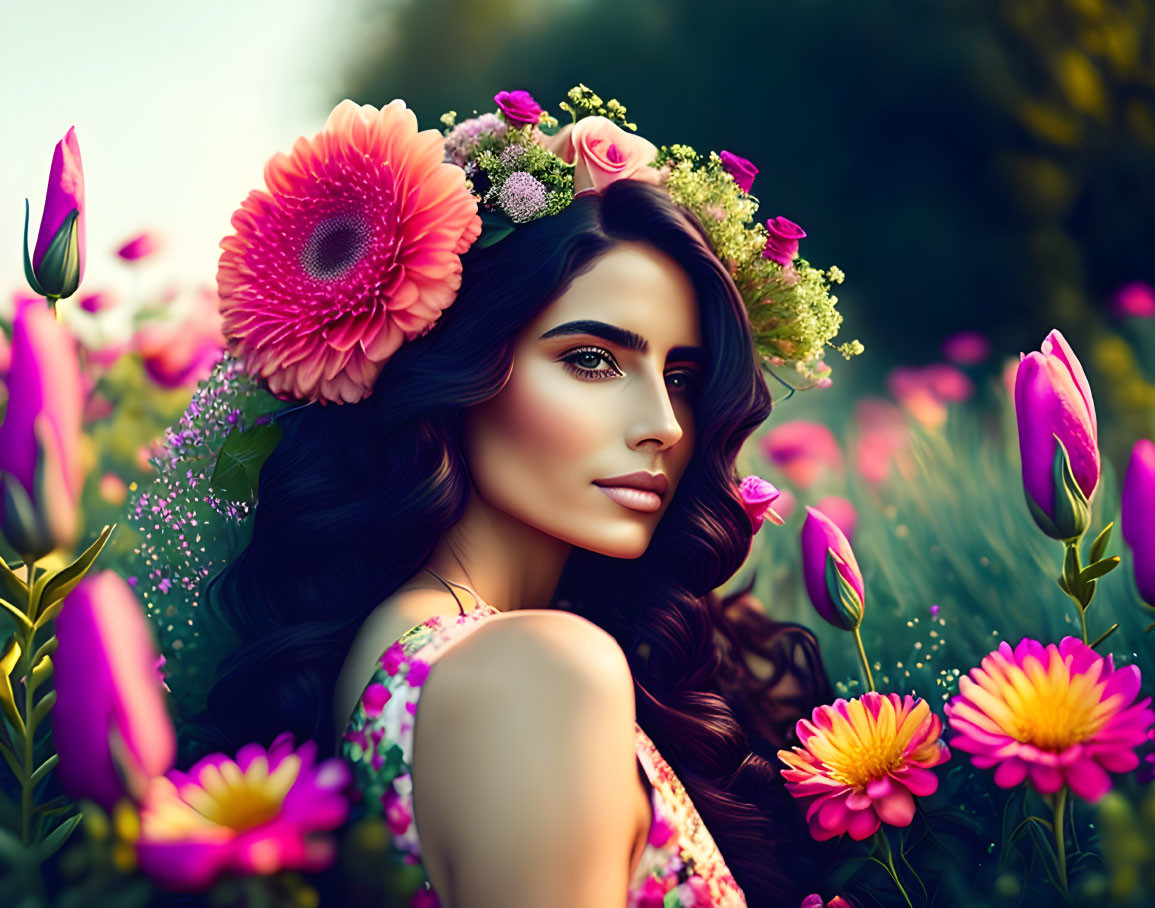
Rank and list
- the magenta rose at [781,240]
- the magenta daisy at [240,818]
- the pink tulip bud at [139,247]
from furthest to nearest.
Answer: the pink tulip bud at [139,247]
the magenta rose at [781,240]
the magenta daisy at [240,818]

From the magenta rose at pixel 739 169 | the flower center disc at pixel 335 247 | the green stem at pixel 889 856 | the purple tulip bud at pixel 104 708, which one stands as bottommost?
the green stem at pixel 889 856

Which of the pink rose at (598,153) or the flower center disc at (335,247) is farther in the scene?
the pink rose at (598,153)

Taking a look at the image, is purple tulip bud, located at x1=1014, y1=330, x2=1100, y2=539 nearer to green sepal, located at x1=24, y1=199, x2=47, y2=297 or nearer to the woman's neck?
A: the woman's neck

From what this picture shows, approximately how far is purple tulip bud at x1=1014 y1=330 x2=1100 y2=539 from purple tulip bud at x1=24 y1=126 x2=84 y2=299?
3.65ft

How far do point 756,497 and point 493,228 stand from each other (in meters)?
0.60

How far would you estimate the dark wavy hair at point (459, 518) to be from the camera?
58.0 inches

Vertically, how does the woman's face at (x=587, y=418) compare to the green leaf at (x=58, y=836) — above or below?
above

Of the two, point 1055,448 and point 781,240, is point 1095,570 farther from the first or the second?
point 781,240

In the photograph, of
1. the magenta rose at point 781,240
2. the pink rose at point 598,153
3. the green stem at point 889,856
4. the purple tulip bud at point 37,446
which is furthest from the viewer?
the magenta rose at point 781,240

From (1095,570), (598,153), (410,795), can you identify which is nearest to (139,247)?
(598,153)

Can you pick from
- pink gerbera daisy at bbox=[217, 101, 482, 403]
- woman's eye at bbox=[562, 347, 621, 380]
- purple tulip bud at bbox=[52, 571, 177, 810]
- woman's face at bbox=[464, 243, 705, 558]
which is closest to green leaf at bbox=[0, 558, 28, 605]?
purple tulip bud at bbox=[52, 571, 177, 810]

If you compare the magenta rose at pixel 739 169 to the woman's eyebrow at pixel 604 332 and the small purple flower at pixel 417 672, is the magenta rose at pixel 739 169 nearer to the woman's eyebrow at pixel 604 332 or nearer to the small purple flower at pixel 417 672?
the woman's eyebrow at pixel 604 332

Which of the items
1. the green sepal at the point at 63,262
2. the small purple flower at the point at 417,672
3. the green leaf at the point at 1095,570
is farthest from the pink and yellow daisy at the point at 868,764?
the green sepal at the point at 63,262

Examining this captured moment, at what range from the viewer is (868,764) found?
1430 mm
